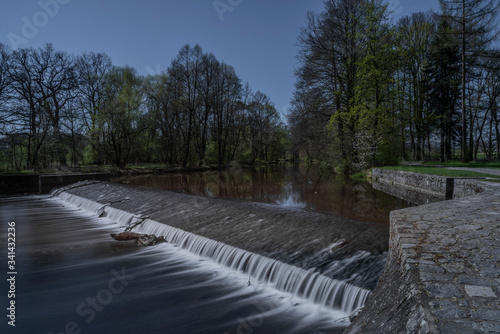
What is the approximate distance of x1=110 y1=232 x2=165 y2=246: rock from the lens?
308 inches

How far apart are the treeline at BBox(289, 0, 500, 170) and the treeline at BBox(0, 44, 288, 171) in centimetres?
1529

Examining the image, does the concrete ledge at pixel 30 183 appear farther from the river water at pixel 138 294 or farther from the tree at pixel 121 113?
the tree at pixel 121 113

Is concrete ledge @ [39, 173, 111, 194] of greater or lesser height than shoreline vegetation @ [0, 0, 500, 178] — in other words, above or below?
below

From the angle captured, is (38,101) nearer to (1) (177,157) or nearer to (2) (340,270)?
A: (1) (177,157)

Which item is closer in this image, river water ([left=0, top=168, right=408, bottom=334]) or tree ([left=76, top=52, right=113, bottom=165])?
river water ([left=0, top=168, right=408, bottom=334])

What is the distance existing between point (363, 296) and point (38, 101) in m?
27.1

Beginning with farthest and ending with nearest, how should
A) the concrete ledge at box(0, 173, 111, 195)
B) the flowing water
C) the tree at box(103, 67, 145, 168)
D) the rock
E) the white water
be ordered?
1. the tree at box(103, 67, 145, 168)
2. the concrete ledge at box(0, 173, 111, 195)
3. the rock
4. the white water
5. the flowing water

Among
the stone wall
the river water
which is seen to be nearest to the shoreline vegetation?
the stone wall

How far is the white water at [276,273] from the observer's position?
14.2ft

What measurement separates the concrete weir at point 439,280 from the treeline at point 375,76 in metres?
16.4

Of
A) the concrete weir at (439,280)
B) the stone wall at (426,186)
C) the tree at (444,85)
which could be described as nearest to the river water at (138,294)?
the concrete weir at (439,280)

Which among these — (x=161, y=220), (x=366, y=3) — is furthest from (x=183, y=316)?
(x=366, y=3)

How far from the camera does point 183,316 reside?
4.44 meters

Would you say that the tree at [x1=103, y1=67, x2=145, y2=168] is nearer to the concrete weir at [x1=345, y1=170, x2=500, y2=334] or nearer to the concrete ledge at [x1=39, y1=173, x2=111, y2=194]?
the concrete ledge at [x1=39, y1=173, x2=111, y2=194]
